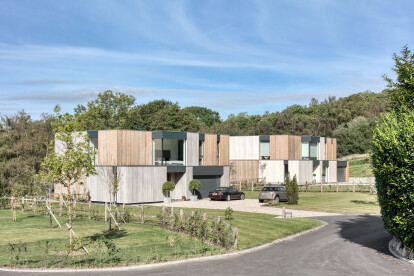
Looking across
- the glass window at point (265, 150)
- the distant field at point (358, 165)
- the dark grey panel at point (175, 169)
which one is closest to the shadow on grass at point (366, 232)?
the dark grey panel at point (175, 169)

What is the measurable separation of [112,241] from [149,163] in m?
20.7

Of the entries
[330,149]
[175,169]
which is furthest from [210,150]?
[330,149]

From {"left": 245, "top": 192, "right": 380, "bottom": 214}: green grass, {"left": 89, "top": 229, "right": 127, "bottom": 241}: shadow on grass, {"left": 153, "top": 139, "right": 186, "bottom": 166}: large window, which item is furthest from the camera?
{"left": 153, "top": 139, "right": 186, "bottom": 166}: large window

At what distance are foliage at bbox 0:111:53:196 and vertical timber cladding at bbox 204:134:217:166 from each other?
1889cm

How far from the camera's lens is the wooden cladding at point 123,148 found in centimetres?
3922

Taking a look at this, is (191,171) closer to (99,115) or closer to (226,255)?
(226,255)

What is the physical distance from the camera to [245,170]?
211ft

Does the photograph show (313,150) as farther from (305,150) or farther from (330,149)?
(330,149)

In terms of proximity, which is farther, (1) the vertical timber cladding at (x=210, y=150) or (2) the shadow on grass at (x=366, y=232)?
(1) the vertical timber cladding at (x=210, y=150)

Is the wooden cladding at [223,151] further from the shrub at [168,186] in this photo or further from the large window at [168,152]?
the shrub at [168,186]

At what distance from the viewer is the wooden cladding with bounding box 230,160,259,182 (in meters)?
63.8

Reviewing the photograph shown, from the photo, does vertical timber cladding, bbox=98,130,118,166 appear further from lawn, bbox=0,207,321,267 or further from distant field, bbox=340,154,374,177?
distant field, bbox=340,154,374,177

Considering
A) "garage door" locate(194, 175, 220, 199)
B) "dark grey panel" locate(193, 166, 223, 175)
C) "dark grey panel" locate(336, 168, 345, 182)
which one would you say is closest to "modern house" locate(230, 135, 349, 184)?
"dark grey panel" locate(336, 168, 345, 182)

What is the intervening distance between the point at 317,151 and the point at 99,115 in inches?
1699
